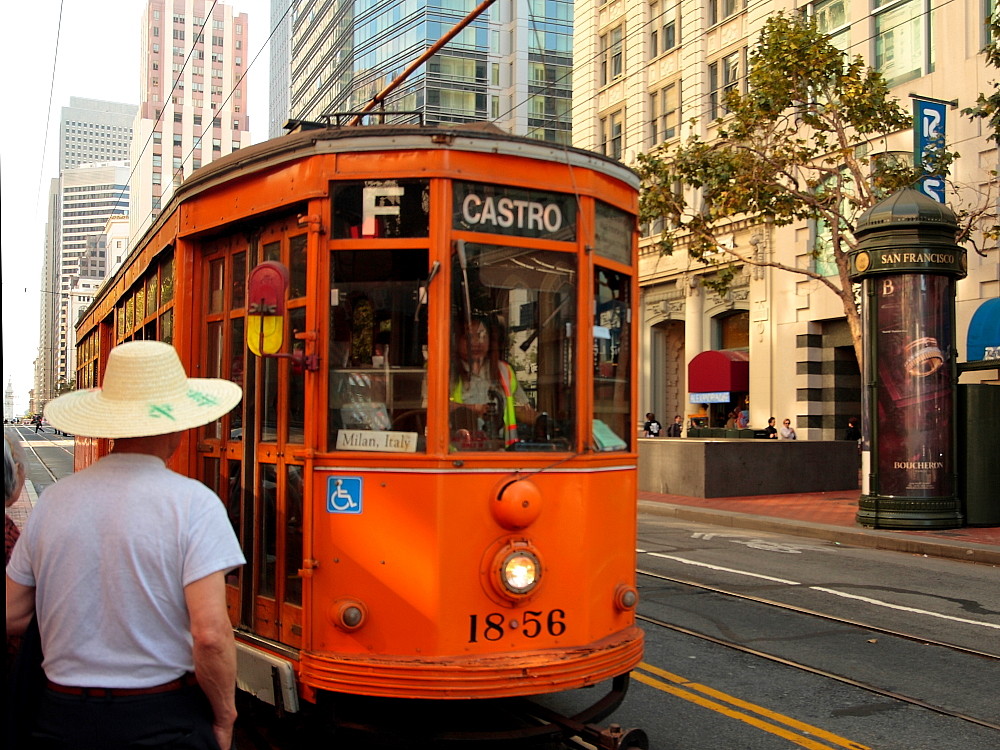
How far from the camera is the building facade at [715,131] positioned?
2402 centimetres

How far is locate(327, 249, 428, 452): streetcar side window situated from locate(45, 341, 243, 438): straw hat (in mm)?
1589

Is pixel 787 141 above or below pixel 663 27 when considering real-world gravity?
below

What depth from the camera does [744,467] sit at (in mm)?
Answer: 20188

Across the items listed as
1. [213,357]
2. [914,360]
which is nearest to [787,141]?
[914,360]

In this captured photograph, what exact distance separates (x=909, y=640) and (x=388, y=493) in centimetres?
494

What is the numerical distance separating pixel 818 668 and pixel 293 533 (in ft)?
12.5

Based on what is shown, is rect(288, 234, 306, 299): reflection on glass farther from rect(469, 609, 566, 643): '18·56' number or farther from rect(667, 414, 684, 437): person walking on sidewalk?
rect(667, 414, 684, 437): person walking on sidewalk

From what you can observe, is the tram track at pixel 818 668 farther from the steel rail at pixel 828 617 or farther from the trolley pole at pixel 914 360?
the trolley pole at pixel 914 360

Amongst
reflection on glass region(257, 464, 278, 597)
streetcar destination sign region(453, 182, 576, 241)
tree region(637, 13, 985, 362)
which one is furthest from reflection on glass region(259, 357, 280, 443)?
tree region(637, 13, 985, 362)

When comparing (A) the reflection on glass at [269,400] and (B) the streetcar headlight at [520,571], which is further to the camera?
(A) the reflection on glass at [269,400]

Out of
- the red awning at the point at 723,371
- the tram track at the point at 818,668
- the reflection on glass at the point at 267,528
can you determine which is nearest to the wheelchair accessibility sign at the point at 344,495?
the reflection on glass at the point at 267,528

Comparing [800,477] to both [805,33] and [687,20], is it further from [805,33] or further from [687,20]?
[687,20]

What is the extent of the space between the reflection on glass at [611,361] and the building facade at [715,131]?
62.7 feet

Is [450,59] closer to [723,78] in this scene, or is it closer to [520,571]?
[723,78]
